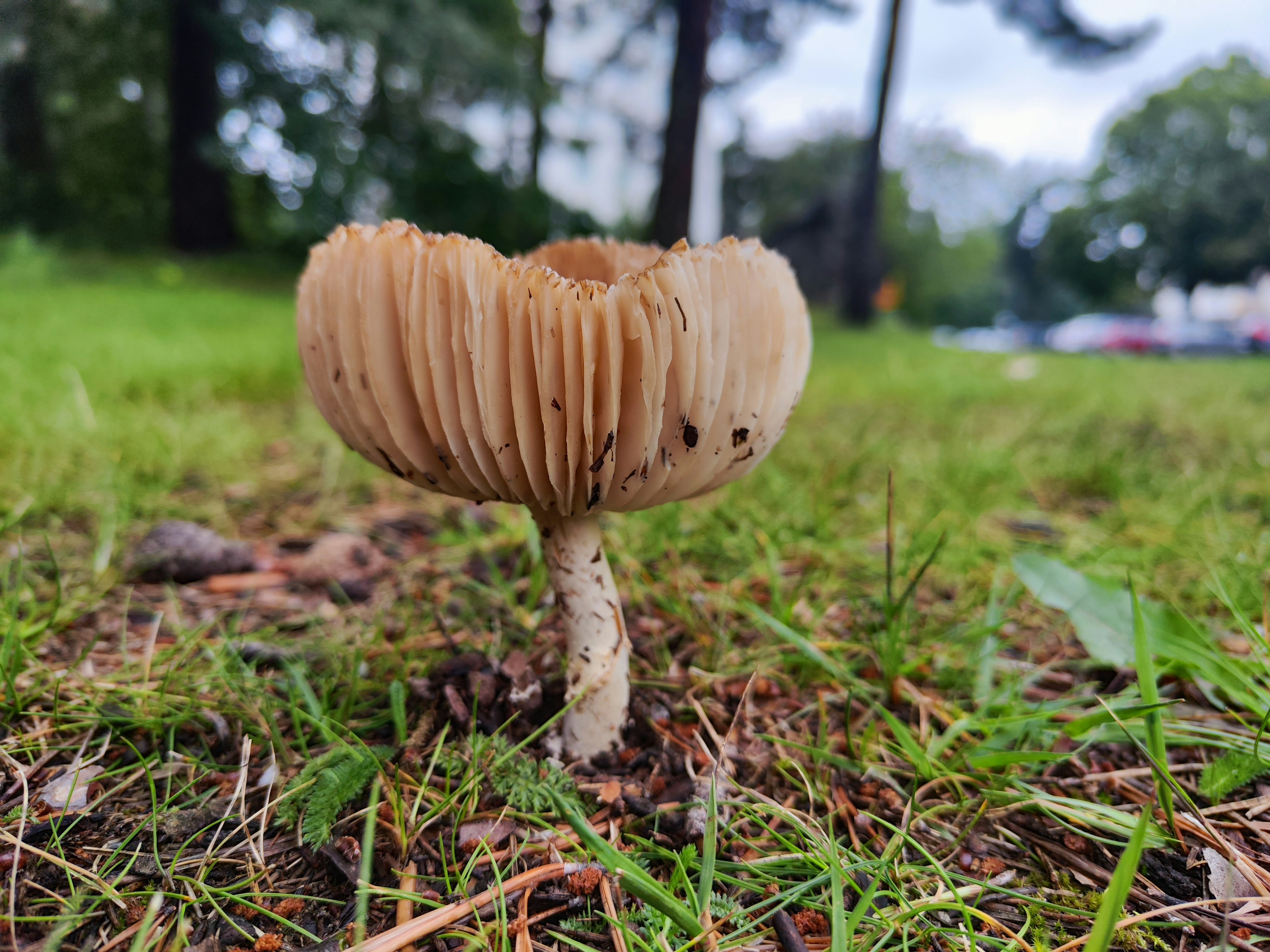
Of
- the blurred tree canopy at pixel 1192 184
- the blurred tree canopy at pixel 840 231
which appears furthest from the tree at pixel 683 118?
the blurred tree canopy at pixel 840 231

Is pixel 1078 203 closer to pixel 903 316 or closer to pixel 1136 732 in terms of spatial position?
pixel 903 316

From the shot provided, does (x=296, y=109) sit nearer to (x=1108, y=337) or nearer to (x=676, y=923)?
(x=676, y=923)

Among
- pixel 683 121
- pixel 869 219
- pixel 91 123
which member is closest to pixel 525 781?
pixel 683 121

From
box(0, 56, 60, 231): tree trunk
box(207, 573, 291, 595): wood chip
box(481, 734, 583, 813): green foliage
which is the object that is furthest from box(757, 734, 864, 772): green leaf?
box(0, 56, 60, 231): tree trunk

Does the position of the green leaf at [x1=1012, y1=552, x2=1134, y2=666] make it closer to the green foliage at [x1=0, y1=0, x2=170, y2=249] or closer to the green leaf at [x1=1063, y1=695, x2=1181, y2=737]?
the green leaf at [x1=1063, y1=695, x2=1181, y2=737]

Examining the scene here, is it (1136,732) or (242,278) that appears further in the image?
(242,278)

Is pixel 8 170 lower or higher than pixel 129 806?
higher

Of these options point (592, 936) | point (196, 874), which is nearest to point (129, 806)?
point (196, 874)
